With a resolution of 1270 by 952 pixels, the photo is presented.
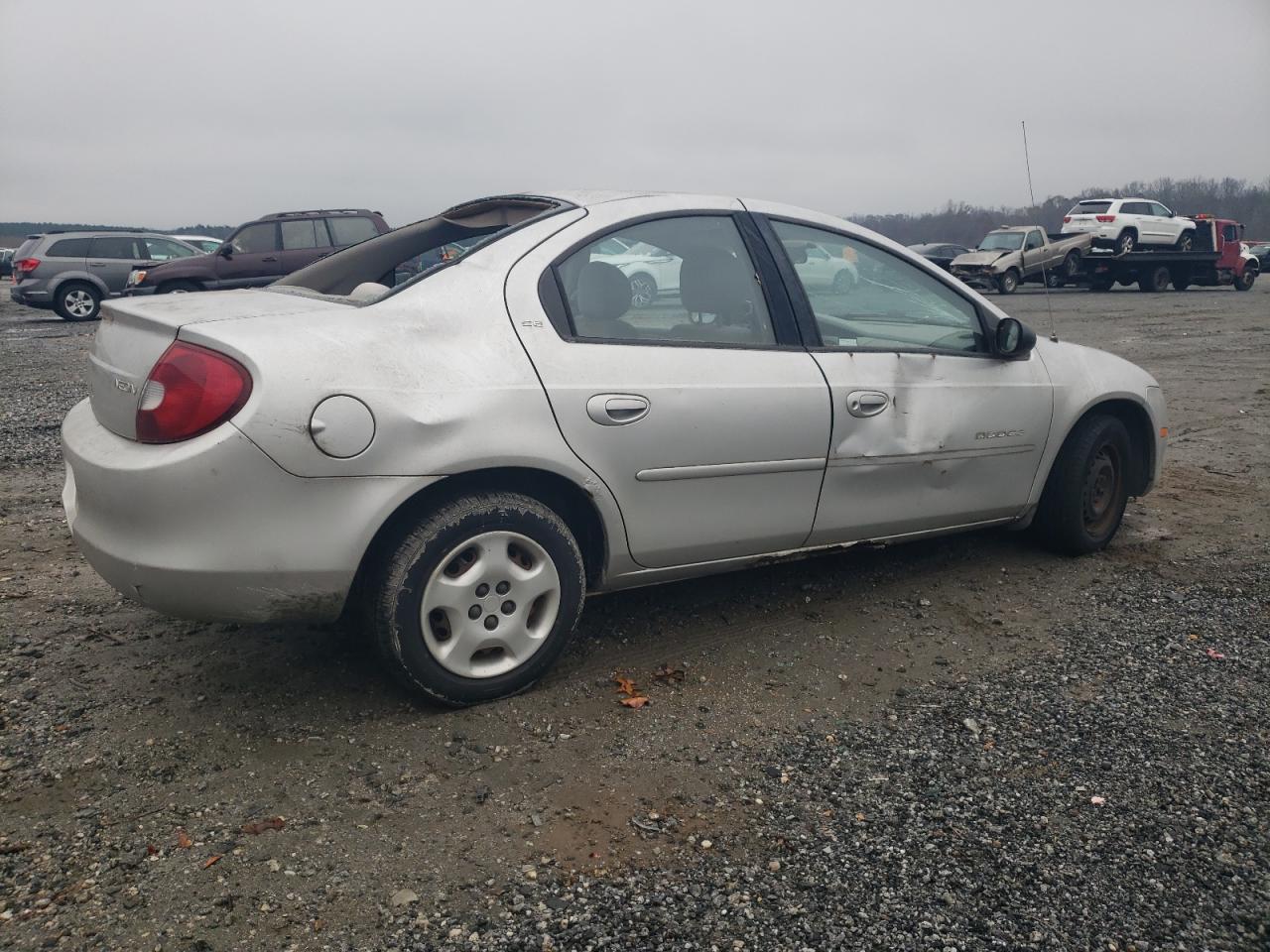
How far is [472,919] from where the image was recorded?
218 cm

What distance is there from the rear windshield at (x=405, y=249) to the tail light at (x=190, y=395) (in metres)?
1.12

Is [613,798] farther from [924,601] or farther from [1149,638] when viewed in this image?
[1149,638]

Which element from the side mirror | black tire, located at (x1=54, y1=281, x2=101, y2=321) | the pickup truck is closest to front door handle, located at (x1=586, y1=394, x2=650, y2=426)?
the side mirror

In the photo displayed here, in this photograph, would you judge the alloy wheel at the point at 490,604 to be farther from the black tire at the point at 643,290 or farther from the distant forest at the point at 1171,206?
the distant forest at the point at 1171,206

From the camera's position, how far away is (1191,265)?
1042 inches

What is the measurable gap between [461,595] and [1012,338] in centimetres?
246

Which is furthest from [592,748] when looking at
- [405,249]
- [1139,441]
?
[1139,441]

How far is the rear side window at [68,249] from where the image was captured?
712 inches

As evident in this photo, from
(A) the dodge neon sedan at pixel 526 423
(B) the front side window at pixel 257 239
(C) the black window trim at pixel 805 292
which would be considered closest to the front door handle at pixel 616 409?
(A) the dodge neon sedan at pixel 526 423

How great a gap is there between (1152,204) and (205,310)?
2933 cm

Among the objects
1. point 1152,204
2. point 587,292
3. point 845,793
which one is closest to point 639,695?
point 845,793

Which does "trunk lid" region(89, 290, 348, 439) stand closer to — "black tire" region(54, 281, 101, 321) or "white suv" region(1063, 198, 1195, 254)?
"black tire" region(54, 281, 101, 321)

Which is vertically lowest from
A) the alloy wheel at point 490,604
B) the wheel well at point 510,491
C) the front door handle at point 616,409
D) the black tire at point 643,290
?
the alloy wheel at point 490,604

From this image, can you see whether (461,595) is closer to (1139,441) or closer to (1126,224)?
(1139,441)
